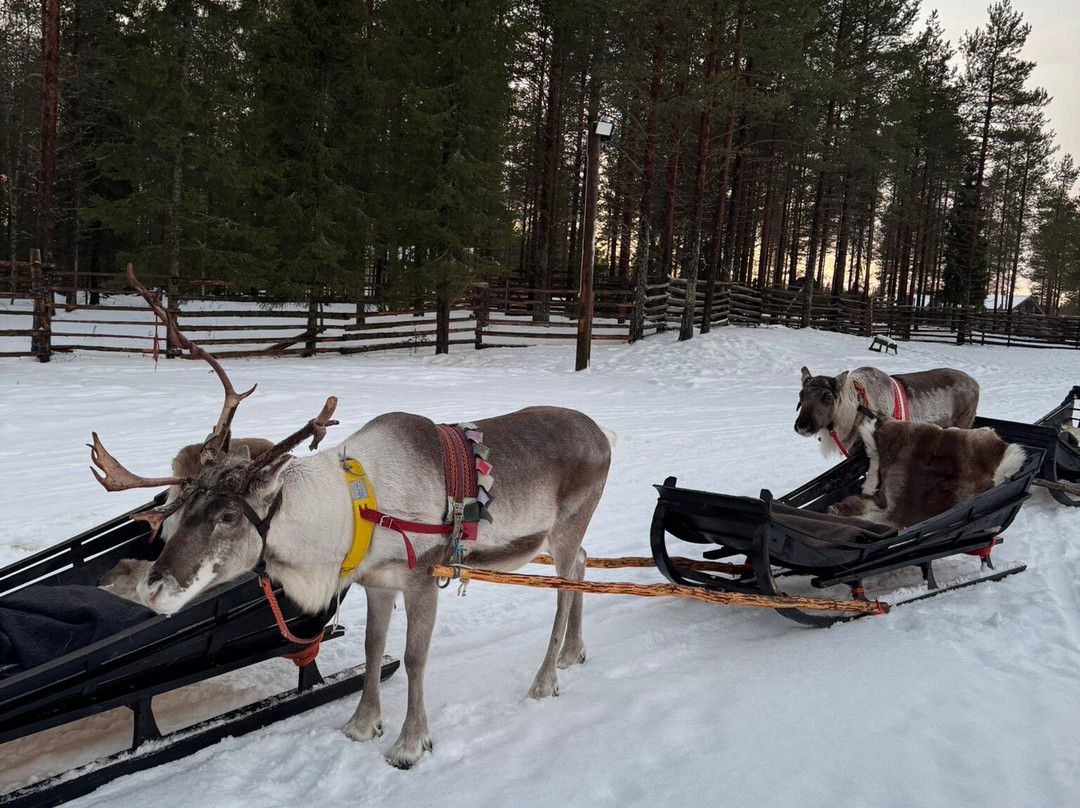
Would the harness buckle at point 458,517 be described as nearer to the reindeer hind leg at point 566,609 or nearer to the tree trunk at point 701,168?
the reindeer hind leg at point 566,609

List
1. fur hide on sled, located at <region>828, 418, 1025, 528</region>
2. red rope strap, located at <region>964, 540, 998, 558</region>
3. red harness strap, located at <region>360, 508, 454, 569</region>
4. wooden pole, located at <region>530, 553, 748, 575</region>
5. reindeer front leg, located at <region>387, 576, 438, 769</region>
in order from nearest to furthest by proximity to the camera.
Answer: red harness strap, located at <region>360, 508, 454, 569</region> → reindeer front leg, located at <region>387, 576, 438, 769</region> → wooden pole, located at <region>530, 553, 748, 575</region> → red rope strap, located at <region>964, 540, 998, 558</region> → fur hide on sled, located at <region>828, 418, 1025, 528</region>

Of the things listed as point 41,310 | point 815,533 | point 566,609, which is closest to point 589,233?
point 41,310

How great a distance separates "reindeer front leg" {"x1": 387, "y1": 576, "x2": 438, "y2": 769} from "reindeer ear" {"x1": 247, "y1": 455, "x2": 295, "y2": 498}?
2.71ft

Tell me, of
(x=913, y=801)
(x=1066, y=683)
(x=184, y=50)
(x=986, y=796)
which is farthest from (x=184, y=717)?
(x=184, y=50)

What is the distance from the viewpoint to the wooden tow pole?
128 inches

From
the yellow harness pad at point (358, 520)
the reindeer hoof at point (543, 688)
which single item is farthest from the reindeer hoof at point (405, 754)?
the yellow harness pad at point (358, 520)

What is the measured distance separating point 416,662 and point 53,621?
1.43 metres

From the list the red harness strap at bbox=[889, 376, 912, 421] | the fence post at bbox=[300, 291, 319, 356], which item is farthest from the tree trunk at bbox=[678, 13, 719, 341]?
the red harness strap at bbox=[889, 376, 912, 421]

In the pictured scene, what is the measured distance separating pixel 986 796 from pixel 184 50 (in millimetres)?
21271

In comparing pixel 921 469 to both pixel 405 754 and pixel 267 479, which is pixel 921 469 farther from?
pixel 267 479

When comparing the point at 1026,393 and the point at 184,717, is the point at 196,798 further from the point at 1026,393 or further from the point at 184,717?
the point at 1026,393

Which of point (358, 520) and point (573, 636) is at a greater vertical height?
point (358, 520)

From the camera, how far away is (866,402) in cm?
734

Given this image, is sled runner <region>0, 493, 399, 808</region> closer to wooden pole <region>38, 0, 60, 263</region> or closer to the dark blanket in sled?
the dark blanket in sled
